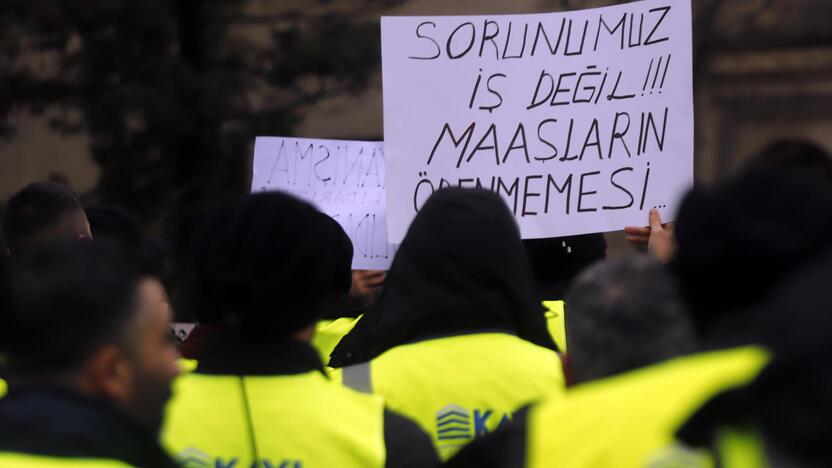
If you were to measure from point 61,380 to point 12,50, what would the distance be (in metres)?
6.70

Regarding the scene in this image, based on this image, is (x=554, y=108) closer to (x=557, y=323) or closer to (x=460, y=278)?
(x=557, y=323)

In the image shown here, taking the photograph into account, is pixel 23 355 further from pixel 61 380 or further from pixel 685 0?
pixel 685 0

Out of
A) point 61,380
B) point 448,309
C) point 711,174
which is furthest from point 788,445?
point 711,174

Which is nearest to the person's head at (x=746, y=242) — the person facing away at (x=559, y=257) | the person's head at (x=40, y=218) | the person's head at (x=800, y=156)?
the person's head at (x=800, y=156)

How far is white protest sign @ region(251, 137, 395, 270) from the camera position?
4434 mm

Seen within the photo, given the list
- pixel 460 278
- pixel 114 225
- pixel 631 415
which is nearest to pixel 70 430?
pixel 631 415

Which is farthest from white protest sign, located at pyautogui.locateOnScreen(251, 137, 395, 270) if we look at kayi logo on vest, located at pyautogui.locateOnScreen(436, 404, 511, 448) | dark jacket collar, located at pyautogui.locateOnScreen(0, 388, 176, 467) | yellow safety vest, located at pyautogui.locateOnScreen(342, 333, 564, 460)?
dark jacket collar, located at pyautogui.locateOnScreen(0, 388, 176, 467)

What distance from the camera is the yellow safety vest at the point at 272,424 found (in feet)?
7.54

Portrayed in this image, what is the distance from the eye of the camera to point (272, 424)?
2314 mm

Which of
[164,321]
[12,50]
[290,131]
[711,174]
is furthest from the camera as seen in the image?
[711,174]

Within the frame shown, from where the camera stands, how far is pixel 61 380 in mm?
1849

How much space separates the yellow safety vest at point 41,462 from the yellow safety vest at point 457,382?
104 centimetres

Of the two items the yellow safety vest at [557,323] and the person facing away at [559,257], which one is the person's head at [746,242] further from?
the person facing away at [559,257]

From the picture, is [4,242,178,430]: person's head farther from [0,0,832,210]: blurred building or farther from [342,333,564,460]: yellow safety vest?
[0,0,832,210]: blurred building
